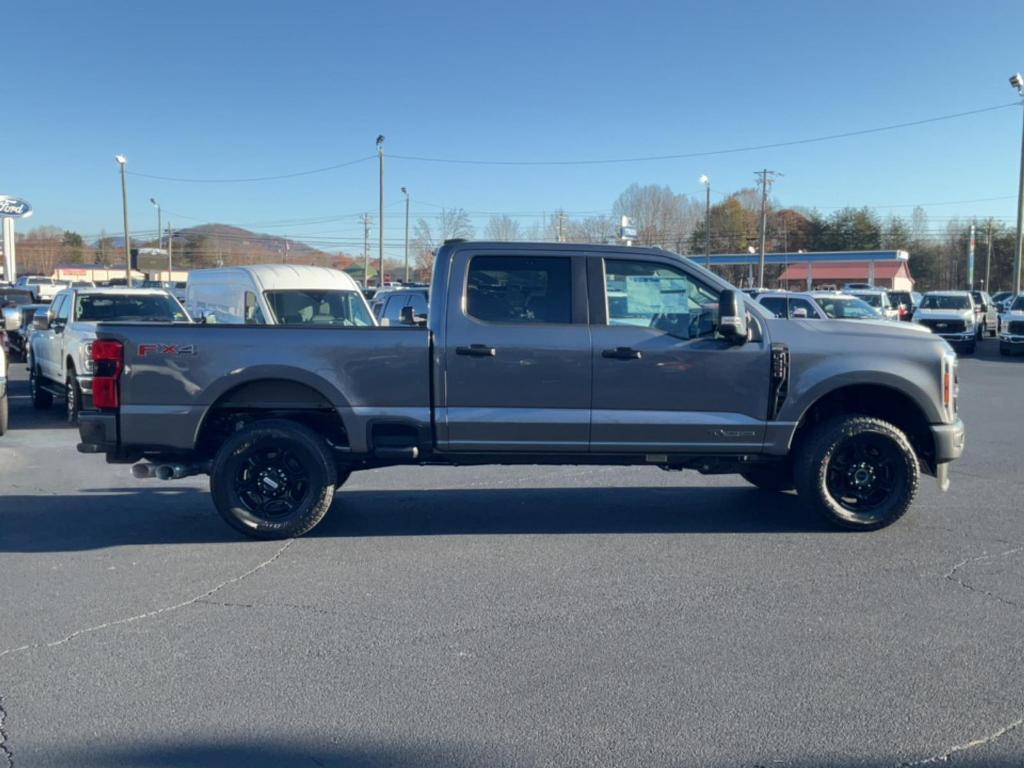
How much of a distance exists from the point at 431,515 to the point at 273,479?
1.47 metres

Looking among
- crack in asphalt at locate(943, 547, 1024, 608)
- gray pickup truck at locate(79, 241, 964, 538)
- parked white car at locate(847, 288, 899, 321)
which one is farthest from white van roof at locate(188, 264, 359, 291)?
parked white car at locate(847, 288, 899, 321)

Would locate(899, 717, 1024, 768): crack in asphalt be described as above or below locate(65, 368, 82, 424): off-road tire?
below

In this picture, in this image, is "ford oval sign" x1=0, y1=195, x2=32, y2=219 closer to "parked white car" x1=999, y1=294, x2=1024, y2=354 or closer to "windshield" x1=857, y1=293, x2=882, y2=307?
"windshield" x1=857, y1=293, x2=882, y2=307

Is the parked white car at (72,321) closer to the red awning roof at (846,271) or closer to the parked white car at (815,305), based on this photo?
the parked white car at (815,305)

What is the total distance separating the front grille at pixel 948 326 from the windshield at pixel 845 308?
4890 mm

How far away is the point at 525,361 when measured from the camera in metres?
6.90

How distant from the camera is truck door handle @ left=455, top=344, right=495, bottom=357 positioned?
687 cm

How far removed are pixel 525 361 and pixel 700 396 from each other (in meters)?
1.32

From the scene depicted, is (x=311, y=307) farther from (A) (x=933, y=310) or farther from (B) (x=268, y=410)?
(A) (x=933, y=310)

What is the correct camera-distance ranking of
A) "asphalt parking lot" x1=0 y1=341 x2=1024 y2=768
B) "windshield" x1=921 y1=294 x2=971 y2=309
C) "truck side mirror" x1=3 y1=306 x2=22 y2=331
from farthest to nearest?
"windshield" x1=921 y1=294 x2=971 y2=309 → "truck side mirror" x1=3 y1=306 x2=22 y2=331 → "asphalt parking lot" x1=0 y1=341 x2=1024 y2=768

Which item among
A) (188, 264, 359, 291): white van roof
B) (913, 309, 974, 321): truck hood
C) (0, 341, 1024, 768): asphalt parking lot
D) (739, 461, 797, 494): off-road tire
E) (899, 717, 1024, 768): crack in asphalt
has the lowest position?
(899, 717, 1024, 768): crack in asphalt

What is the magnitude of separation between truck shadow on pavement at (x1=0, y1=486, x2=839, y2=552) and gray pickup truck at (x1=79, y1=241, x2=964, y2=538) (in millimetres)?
581

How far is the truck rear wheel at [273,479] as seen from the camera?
694 centimetres

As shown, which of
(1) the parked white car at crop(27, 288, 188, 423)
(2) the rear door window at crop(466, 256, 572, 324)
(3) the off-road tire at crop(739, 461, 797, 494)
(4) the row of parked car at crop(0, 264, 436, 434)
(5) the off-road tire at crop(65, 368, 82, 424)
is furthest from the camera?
(4) the row of parked car at crop(0, 264, 436, 434)
